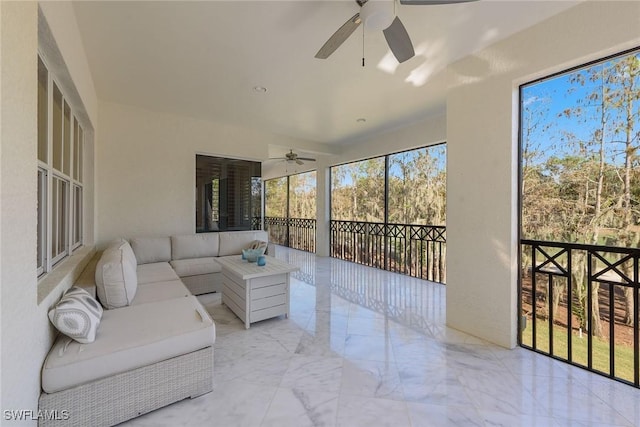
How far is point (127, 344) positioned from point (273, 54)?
2554 mm

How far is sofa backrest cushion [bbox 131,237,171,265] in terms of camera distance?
12.2ft

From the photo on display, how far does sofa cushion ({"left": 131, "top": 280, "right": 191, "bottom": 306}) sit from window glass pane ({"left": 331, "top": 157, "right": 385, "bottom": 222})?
13.3 feet

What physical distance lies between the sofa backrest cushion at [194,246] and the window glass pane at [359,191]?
124 inches

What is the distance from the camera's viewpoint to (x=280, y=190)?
359 inches

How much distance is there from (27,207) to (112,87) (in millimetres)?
2904

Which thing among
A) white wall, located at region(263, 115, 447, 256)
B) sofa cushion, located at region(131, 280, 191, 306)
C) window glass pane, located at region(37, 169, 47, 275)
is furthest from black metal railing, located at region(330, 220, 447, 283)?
window glass pane, located at region(37, 169, 47, 275)

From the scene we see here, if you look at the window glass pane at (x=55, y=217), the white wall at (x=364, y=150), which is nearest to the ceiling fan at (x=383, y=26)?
the window glass pane at (x=55, y=217)

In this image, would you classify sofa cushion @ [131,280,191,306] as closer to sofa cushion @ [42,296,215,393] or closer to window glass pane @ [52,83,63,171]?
sofa cushion @ [42,296,215,393]

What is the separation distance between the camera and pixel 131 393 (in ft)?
4.94

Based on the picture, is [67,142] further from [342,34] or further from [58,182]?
[342,34]

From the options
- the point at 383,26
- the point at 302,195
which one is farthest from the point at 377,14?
the point at 302,195

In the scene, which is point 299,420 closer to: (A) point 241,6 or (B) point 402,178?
(A) point 241,6

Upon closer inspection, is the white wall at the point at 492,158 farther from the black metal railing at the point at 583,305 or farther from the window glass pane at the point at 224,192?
the window glass pane at the point at 224,192

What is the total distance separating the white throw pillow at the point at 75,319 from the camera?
1.44 m
